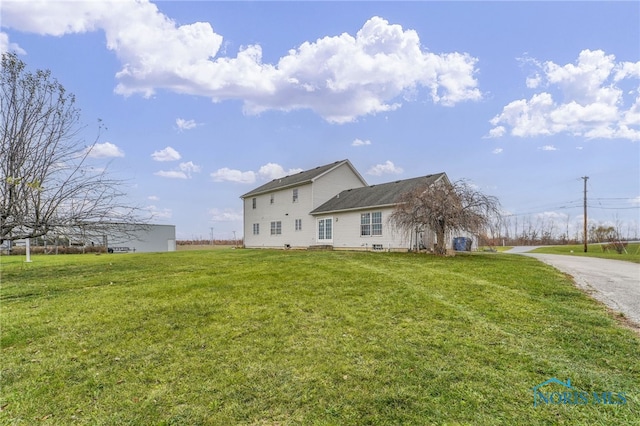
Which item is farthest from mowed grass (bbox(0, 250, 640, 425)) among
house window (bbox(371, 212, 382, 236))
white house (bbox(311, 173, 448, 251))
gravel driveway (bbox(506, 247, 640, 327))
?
house window (bbox(371, 212, 382, 236))

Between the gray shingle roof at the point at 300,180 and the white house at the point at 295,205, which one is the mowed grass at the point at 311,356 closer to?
the white house at the point at 295,205

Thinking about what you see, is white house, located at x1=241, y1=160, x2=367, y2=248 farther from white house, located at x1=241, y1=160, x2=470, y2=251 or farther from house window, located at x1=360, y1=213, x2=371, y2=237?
house window, located at x1=360, y1=213, x2=371, y2=237

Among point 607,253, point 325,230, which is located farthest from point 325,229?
point 607,253

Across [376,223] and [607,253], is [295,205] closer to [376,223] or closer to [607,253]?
[376,223]

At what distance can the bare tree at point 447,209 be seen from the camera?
1423 centimetres

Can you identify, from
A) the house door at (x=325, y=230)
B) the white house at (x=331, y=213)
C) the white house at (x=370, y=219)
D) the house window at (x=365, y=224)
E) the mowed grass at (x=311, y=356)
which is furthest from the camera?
the house door at (x=325, y=230)

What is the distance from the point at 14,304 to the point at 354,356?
23.5 feet

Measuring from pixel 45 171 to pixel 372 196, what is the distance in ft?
52.8

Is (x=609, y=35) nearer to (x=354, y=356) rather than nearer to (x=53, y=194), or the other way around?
(x=354, y=356)

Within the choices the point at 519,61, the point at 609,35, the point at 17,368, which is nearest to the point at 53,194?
the point at 17,368

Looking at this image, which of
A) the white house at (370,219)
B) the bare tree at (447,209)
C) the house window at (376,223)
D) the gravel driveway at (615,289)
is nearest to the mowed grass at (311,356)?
the gravel driveway at (615,289)

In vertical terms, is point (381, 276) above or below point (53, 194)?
below

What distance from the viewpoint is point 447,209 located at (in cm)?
1441

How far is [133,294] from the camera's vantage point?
23.6ft
